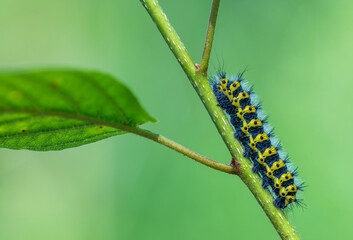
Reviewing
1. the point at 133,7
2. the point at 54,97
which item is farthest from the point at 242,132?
the point at 133,7

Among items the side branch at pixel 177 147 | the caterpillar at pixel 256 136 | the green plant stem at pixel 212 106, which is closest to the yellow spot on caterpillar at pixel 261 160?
the caterpillar at pixel 256 136

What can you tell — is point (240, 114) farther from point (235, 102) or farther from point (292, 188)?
point (292, 188)

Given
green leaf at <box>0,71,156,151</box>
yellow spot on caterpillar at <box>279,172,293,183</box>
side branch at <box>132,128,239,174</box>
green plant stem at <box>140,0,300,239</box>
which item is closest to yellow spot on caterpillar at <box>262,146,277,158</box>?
yellow spot on caterpillar at <box>279,172,293,183</box>

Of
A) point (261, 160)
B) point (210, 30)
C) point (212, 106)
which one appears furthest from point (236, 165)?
point (261, 160)

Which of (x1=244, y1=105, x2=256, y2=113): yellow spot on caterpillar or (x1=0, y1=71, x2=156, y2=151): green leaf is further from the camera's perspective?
(x1=244, y1=105, x2=256, y2=113): yellow spot on caterpillar

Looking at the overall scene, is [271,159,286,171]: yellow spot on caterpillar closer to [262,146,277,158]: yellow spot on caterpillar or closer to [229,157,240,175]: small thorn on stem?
[262,146,277,158]: yellow spot on caterpillar

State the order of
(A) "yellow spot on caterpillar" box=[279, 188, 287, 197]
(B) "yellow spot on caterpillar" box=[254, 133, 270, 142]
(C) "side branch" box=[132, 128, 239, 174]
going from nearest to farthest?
(C) "side branch" box=[132, 128, 239, 174] < (A) "yellow spot on caterpillar" box=[279, 188, 287, 197] < (B) "yellow spot on caterpillar" box=[254, 133, 270, 142]

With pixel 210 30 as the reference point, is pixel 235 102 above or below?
above

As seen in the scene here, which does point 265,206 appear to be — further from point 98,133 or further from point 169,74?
point 169,74

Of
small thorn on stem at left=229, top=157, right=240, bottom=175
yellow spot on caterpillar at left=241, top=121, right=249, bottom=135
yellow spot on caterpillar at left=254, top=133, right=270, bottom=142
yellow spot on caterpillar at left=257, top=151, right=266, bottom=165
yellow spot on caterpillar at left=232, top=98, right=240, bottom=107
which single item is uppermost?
yellow spot on caterpillar at left=232, top=98, right=240, bottom=107
